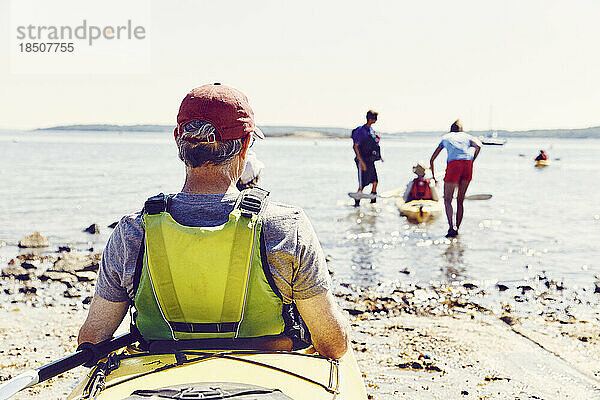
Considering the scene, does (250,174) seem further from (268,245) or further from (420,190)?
(420,190)

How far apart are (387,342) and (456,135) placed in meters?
6.03

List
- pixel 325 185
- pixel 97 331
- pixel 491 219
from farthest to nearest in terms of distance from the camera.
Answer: pixel 325 185 < pixel 491 219 < pixel 97 331

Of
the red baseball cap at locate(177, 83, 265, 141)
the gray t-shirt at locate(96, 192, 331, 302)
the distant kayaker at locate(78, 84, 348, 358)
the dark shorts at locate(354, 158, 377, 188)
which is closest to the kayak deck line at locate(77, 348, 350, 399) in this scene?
the distant kayaker at locate(78, 84, 348, 358)

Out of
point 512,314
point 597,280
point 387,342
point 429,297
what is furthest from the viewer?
point 597,280

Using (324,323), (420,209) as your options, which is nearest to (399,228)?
(420,209)

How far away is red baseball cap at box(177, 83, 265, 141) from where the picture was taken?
103 inches

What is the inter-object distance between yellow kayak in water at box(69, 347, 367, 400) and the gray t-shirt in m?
0.28

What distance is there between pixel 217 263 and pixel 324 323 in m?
0.55

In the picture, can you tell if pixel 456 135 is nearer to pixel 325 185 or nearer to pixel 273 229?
pixel 273 229

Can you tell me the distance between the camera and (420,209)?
558 inches

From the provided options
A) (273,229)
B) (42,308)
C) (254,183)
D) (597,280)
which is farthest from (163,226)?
(597,280)

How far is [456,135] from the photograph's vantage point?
10.8 m

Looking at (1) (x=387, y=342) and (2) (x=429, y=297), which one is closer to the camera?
(1) (x=387, y=342)

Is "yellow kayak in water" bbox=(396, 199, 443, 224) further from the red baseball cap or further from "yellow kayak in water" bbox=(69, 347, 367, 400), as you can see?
"yellow kayak in water" bbox=(69, 347, 367, 400)
